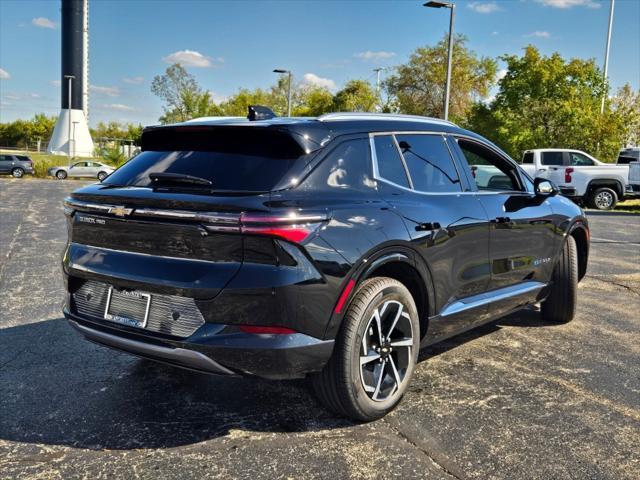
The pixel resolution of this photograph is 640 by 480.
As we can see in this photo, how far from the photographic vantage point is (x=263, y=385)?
3785 mm

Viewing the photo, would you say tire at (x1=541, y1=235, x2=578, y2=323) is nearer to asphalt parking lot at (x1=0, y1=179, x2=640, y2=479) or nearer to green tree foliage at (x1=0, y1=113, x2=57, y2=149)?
asphalt parking lot at (x1=0, y1=179, x2=640, y2=479)

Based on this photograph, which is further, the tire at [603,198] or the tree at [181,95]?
the tree at [181,95]

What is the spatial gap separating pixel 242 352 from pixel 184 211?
0.71m

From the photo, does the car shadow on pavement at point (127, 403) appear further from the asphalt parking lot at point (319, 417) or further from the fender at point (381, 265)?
the fender at point (381, 265)

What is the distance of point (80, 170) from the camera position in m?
39.7

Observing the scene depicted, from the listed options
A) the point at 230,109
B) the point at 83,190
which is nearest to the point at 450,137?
the point at 83,190

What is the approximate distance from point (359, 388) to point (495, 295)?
160cm

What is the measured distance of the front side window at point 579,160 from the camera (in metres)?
19.7

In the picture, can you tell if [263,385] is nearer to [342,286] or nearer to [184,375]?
[184,375]

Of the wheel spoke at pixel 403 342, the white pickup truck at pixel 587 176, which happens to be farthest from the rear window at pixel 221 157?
the white pickup truck at pixel 587 176

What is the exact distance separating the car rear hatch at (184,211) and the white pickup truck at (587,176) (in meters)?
17.6

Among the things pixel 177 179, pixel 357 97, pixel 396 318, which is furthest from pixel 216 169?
pixel 357 97

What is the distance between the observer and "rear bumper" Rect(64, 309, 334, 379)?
9.09 feet

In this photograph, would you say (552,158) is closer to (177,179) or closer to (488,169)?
(488,169)
